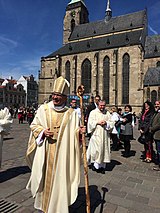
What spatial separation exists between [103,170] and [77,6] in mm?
48163

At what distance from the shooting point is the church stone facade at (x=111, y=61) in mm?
32531

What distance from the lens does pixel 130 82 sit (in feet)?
108

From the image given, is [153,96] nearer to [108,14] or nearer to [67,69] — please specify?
[67,69]

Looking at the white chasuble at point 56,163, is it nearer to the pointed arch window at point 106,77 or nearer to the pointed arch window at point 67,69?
the pointed arch window at point 106,77

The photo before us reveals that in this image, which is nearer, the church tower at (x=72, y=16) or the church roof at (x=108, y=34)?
the church roof at (x=108, y=34)

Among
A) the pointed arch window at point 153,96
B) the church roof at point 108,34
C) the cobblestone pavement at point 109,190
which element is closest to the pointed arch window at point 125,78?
the church roof at point 108,34

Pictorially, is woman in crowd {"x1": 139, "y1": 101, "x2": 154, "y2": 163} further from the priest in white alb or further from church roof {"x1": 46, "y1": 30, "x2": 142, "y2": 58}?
church roof {"x1": 46, "y1": 30, "x2": 142, "y2": 58}

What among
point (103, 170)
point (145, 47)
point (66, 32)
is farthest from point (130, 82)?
point (103, 170)

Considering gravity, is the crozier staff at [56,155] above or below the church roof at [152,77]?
below

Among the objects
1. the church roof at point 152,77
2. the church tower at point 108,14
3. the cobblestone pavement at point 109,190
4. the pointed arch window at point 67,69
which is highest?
the church tower at point 108,14

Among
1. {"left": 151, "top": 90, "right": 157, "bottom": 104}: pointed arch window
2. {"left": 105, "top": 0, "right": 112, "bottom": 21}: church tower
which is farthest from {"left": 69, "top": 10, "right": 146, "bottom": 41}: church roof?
{"left": 151, "top": 90, "right": 157, "bottom": 104}: pointed arch window

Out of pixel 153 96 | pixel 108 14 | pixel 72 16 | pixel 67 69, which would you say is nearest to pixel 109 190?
pixel 153 96

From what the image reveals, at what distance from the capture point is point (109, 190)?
3.88 metres

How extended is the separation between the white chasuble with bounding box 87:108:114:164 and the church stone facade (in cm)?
2648
